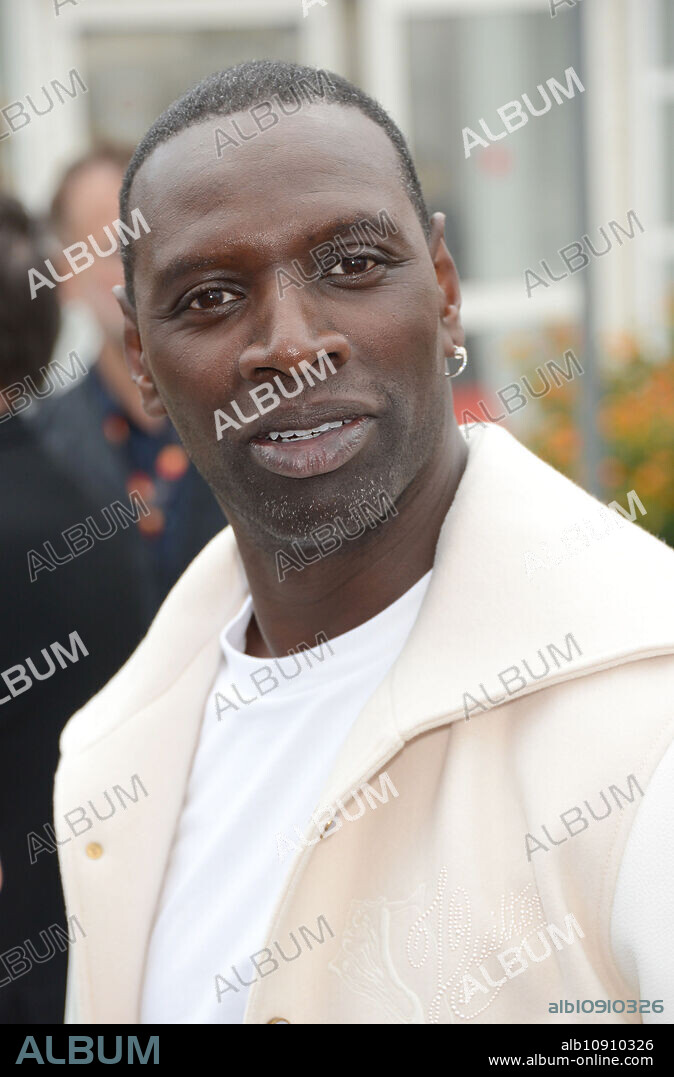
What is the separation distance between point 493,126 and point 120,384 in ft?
11.3

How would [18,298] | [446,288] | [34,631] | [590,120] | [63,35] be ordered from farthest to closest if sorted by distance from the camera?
[590,120] → [63,35] → [18,298] → [34,631] → [446,288]

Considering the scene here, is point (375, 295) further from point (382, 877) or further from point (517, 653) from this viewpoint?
point (382, 877)

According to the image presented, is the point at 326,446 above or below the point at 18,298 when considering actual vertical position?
below

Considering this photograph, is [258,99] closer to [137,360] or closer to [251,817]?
[137,360]

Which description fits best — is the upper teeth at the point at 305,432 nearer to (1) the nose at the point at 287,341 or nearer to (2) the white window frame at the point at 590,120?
(1) the nose at the point at 287,341

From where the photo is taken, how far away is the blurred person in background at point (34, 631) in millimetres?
2424

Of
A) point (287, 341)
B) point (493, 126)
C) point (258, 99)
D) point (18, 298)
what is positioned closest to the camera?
point (287, 341)

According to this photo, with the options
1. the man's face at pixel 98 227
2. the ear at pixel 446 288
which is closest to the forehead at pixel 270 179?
the ear at pixel 446 288

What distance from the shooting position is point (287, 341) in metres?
1.59

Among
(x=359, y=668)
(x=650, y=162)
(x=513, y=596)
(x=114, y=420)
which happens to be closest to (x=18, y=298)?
(x=114, y=420)

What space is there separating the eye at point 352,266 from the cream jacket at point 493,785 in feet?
1.03

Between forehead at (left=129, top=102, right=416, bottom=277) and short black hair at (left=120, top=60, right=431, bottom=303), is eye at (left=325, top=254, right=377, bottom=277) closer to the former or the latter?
forehead at (left=129, top=102, right=416, bottom=277)
